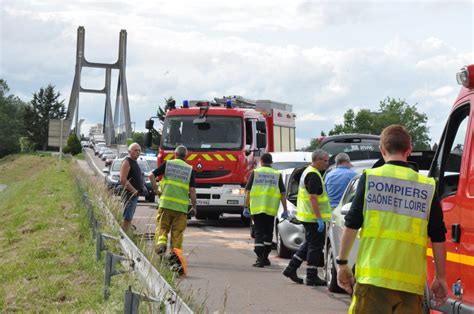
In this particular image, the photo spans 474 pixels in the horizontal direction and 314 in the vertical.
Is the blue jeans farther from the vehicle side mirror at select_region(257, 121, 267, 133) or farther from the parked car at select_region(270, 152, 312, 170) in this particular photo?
the vehicle side mirror at select_region(257, 121, 267, 133)

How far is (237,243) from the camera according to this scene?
61.7ft

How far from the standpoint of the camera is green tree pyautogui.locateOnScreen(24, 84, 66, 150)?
150500 millimetres

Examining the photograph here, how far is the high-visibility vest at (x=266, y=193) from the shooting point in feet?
46.6

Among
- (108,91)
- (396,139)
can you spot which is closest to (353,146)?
(396,139)

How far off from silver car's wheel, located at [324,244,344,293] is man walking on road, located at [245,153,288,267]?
2.31 m

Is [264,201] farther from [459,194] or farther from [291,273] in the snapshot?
[459,194]

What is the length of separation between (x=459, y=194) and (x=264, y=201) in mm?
7709

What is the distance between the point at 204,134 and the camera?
2305cm

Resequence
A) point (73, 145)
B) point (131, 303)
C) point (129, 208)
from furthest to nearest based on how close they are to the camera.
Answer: point (73, 145) < point (129, 208) < point (131, 303)

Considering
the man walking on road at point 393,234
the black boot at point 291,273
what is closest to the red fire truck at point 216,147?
the black boot at point 291,273

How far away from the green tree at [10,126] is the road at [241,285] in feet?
428

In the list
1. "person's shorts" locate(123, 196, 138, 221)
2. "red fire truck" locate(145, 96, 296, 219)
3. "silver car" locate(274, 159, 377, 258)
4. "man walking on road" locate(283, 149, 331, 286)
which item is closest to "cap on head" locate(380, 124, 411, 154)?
"man walking on road" locate(283, 149, 331, 286)

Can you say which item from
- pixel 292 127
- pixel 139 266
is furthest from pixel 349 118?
pixel 139 266

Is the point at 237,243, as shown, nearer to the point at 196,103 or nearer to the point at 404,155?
the point at 196,103
